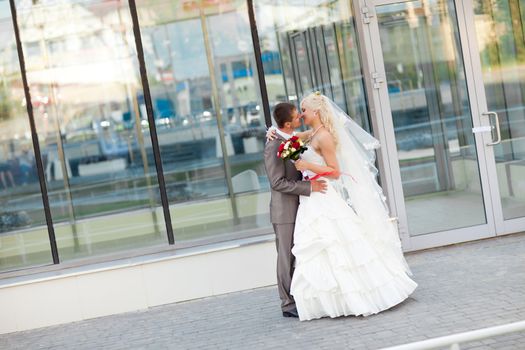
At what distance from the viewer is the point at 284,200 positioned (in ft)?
22.3

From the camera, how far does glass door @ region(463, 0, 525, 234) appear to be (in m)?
8.74

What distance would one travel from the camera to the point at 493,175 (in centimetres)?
875

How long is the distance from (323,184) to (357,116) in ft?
7.27

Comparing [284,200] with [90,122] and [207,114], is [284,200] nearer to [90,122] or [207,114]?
[207,114]

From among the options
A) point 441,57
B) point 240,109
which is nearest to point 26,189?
point 240,109

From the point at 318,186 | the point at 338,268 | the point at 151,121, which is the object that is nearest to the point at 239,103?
the point at 151,121

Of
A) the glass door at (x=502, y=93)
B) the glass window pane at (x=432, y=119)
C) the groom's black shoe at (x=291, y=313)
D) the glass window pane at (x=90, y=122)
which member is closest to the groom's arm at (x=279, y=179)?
the groom's black shoe at (x=291, y=313)

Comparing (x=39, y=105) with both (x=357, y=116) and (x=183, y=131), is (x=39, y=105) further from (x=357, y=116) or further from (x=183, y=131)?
(x=357, y=116)

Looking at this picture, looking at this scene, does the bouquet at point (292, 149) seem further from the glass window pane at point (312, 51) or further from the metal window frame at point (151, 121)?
the metal window frame at point (151, 121)

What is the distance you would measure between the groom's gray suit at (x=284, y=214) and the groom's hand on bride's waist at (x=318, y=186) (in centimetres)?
10

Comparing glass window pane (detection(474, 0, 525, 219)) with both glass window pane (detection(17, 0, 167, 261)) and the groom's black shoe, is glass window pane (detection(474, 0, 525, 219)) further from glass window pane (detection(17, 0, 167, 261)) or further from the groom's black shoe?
glass window pane (detection(17, 0, 167, 261))

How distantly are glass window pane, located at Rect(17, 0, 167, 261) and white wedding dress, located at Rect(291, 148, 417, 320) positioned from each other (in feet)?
8.53

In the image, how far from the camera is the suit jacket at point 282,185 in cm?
666

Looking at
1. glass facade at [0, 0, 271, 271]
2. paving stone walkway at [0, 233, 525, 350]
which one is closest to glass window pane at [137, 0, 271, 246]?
glass facade at [0, 0, 271, 271]
